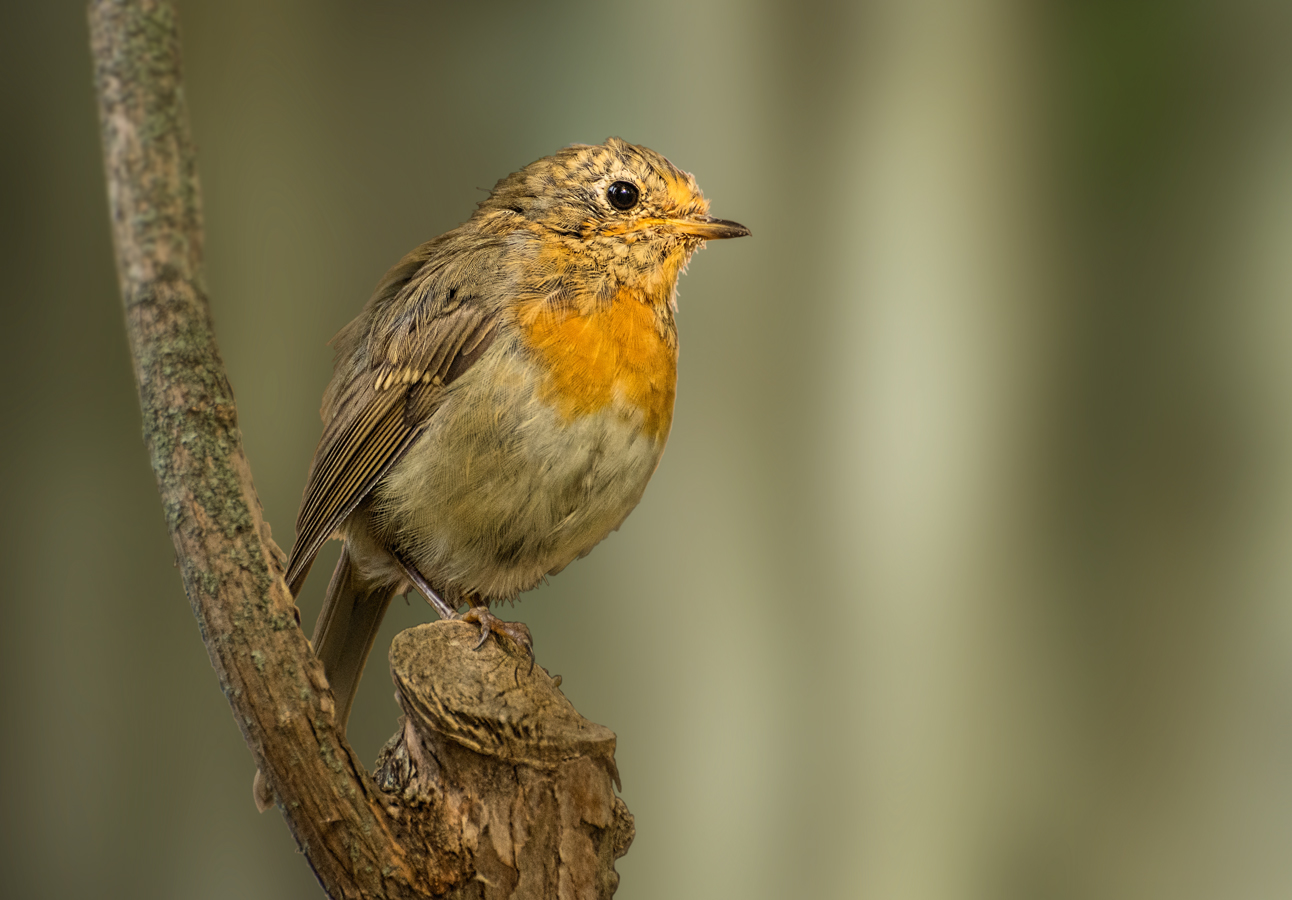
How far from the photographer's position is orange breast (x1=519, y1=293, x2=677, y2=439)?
169 centimetres

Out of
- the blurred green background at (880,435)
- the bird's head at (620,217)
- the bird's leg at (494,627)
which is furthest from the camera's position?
the blurred green background at (880,435)

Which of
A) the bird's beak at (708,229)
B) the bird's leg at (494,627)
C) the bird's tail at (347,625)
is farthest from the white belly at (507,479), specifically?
the bird's beak at (708,229)

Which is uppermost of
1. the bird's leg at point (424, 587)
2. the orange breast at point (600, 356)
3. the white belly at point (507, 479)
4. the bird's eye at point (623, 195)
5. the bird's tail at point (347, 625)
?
the bird's eye at point (623, 195)

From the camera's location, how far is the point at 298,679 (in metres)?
1.34

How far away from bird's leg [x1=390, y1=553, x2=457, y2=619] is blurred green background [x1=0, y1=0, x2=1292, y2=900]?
2.51ft

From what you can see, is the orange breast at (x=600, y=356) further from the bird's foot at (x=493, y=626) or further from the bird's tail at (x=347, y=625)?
the bird's tail at (x=347, y=625)

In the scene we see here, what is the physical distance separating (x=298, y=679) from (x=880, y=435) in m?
1.84

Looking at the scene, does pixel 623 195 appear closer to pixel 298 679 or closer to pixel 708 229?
pixel 708 229

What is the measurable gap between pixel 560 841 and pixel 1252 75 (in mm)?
2465

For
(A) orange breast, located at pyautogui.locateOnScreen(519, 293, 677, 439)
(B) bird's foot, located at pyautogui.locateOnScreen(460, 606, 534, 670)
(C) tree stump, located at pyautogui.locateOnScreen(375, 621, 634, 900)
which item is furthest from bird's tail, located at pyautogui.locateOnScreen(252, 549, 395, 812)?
(A) orange breast, located at pyautogui.locateOnScreen(519, 293, 677, 439)

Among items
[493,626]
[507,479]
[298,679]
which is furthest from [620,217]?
[298,679]

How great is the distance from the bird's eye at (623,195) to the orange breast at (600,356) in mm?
180

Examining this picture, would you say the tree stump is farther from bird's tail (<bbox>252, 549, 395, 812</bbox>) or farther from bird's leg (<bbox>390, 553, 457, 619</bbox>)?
bird's tail (<bbox>252, 549, 395, 812</bbox>)

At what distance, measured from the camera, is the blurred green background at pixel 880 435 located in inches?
97.6
